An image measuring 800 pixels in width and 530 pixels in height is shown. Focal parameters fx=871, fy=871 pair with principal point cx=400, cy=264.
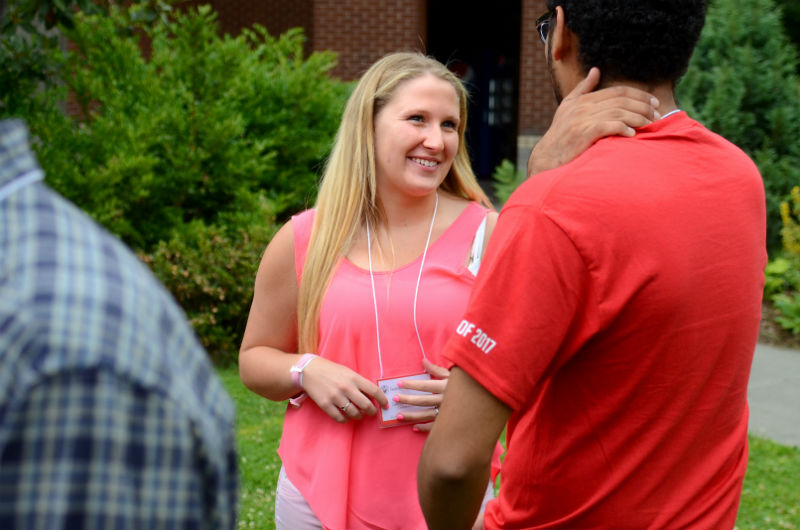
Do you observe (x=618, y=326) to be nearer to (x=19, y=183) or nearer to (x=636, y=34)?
(x=636, y=34)

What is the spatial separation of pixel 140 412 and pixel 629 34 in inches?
45.3

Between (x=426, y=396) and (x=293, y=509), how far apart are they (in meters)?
0.51

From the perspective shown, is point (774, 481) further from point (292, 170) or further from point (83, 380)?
point (292, 170)

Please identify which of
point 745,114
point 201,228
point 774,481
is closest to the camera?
A: point 774,481

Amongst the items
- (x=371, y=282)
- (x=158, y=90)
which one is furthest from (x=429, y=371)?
(x=158, y=90)

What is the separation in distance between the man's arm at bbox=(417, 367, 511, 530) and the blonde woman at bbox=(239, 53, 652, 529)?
800 millimetres

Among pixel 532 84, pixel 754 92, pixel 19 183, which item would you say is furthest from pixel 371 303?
pixel 532 84

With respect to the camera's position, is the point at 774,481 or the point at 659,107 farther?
the point at 774,481

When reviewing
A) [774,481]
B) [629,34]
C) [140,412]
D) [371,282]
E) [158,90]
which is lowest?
[774,481]

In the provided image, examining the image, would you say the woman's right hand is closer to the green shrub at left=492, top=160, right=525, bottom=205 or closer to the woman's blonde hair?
the woman's blonde hair

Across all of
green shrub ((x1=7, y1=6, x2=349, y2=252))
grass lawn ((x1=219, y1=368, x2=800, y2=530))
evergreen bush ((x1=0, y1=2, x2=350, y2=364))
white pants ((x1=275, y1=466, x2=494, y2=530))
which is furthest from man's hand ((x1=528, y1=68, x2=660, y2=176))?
green shrub ((x1=7, y1=6, x2=349, y2=252))

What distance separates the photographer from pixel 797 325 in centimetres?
811

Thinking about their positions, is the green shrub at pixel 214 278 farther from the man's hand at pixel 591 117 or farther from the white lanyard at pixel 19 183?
the white lanyard at pixel 19 183

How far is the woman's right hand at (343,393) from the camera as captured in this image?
2418 mm
